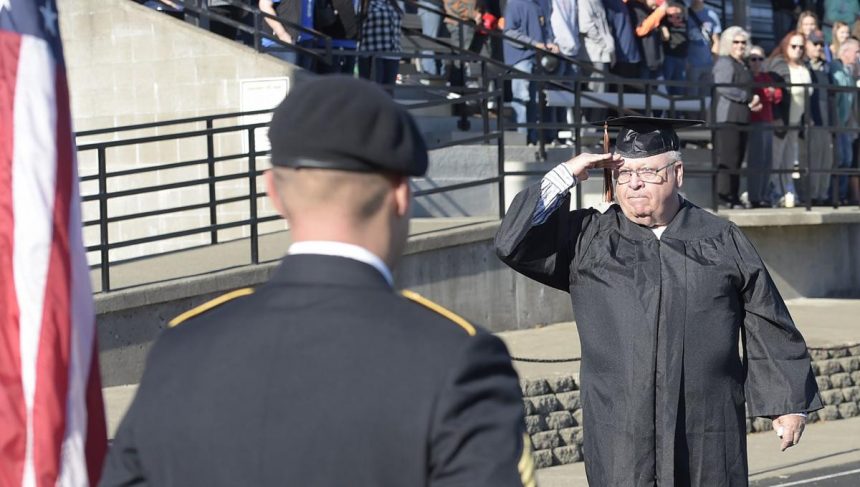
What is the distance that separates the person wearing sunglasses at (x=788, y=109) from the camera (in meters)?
15.6

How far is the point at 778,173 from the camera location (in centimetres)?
1500

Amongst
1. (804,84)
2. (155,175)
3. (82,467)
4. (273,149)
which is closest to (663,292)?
(82,467)

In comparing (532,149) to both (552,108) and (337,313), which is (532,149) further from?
(337,313)

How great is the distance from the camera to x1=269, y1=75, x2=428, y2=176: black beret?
241 cm

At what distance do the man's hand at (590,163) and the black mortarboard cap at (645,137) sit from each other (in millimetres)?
62

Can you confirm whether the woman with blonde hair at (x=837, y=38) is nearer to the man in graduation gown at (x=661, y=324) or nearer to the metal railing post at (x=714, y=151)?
the metal railing post at (x=714, y=151)

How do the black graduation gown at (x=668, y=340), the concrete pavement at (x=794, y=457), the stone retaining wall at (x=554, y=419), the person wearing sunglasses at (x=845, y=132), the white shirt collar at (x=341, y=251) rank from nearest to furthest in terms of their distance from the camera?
the white shirt collar at (x=341, y=251)
the black graduation gown at (x=668, y=340)
the concrete pavement at (x=794, y=457)
the stone retaining wall at (x=554, y=419)
the person wearing sunglasses at (x=845, y=132)

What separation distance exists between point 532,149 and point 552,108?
0.94 metres

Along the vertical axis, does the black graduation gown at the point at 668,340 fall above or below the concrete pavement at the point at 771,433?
above

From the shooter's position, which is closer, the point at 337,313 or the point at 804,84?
the point at 337,313

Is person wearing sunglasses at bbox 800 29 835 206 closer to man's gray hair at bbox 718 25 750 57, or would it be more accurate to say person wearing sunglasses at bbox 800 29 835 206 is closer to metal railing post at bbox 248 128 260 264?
man's gray hair at bbox 718 25 750 57

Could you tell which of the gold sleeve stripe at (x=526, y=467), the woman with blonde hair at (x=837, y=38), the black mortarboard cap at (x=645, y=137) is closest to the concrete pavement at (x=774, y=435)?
the black mortarboard cap at (x=645, y=137)

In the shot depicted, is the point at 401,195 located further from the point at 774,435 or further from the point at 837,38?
the point at 837,38

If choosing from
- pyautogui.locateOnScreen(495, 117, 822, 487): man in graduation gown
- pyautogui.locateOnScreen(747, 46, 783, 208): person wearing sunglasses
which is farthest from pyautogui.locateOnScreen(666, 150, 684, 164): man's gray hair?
pyautogui.locateOnScreen(747, 46, 783, 208): person wearing sunglasses
